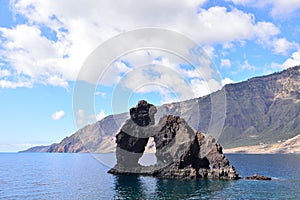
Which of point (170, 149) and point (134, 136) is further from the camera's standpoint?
point (134, 136)

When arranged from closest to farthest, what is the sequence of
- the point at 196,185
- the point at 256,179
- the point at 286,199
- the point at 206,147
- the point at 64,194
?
1. the point at 286,199
2. the point at 64,194
3. the point at 196,185
4. the point at 256,179
5. the point at 206,147

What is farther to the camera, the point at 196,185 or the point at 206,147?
the point at 206,147

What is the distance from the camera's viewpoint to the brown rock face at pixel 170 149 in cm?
11994

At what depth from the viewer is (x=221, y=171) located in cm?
11744

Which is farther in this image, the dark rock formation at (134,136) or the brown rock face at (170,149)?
the dark rock formation at (134,136)

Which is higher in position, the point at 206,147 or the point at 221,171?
the point at 206,147

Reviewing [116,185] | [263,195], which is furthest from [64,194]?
[263,195]

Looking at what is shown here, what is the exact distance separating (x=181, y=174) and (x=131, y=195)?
113 ft

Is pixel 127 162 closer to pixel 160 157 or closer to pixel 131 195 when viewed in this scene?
pixel 160 157

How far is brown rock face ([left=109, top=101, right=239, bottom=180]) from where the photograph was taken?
393ft

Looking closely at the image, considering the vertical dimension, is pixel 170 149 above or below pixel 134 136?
below

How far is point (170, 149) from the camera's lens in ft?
415

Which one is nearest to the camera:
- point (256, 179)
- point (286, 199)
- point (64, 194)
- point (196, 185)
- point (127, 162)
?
point (286, 199)

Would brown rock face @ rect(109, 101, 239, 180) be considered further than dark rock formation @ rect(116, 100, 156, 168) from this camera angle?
No
